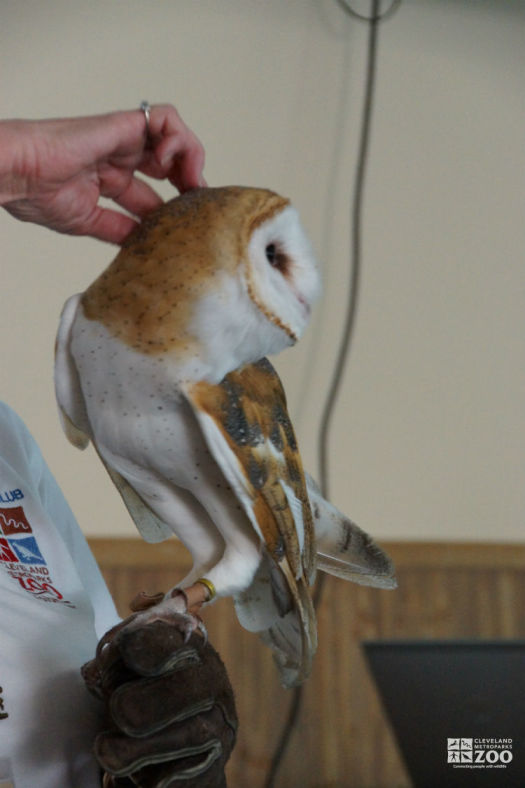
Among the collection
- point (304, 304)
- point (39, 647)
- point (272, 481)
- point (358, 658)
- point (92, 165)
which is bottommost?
point (358, 658)

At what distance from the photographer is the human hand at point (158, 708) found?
493mm

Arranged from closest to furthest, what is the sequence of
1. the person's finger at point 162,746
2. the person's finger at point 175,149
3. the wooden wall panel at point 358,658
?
the person's finger at point 162,746 < the person's finger at point 175,149 < the wooden wall panel at point 358,658

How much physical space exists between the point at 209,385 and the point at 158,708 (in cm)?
21

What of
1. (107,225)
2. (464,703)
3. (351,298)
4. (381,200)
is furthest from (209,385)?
(381,200)

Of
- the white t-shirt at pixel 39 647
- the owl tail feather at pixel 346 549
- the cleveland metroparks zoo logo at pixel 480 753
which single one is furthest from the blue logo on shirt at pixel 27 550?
the cleveland metroparks zoo logo at pixel 480 753

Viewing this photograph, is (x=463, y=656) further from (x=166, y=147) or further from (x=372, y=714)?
(x=372, y=714)

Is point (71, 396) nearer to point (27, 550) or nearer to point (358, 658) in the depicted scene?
point (27, 550)

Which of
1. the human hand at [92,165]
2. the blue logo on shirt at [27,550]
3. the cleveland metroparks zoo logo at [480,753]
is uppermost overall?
the human hand at [92,165]

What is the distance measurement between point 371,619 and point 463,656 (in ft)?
2.56

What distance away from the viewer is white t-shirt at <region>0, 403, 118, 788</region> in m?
0.61

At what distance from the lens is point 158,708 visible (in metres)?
0.50

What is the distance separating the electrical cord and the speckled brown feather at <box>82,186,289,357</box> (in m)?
1.05

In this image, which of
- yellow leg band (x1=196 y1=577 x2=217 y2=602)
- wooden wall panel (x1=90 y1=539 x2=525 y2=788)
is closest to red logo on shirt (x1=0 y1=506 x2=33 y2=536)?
yellow leg band (x1=196 y1=577 x2=217 y2=602)

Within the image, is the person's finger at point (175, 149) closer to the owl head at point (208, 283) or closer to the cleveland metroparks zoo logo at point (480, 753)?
the owl head at point (208, 283)
